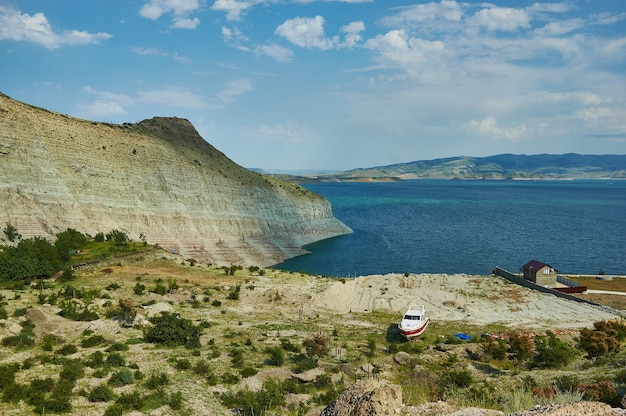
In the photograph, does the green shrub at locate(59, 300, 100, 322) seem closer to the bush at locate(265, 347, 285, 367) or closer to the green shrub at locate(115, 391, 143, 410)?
the green shrub at locate(115, 391, 143, 410)

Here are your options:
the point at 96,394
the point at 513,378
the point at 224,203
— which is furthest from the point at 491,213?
the point at 96,394

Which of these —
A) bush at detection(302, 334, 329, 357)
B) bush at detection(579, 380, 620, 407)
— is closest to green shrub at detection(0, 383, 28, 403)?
bush at detection(302, 334, 329, 357)

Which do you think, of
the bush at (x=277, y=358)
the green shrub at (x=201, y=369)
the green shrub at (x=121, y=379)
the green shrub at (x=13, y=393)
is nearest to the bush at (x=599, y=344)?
the bush at (x=277, y=358)

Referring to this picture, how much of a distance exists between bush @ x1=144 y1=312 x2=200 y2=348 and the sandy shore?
1486 cm

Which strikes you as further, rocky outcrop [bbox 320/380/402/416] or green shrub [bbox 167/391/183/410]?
green shrub [bbox 167/391/183/410]

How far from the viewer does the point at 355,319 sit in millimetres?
39062

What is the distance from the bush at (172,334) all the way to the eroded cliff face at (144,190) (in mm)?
40906

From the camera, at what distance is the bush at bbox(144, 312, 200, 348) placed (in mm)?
27031

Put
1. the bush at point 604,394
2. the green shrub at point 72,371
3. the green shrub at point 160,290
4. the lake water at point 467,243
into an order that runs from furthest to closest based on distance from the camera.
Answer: the lake water at point 467,243
the green shrub at point 160,290
the green shrub at point 72,371
the bush at point 604,394

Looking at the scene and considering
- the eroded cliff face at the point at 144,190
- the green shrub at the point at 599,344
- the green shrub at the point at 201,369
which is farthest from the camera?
the eroded cliff face at the point at 144,190

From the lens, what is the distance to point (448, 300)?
161ft

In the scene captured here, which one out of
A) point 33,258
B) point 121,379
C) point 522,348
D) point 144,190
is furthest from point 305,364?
point 144,190

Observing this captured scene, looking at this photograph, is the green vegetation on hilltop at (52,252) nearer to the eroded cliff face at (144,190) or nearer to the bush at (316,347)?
the eroded cliff face at (144,190)

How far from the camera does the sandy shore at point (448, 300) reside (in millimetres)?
42062
